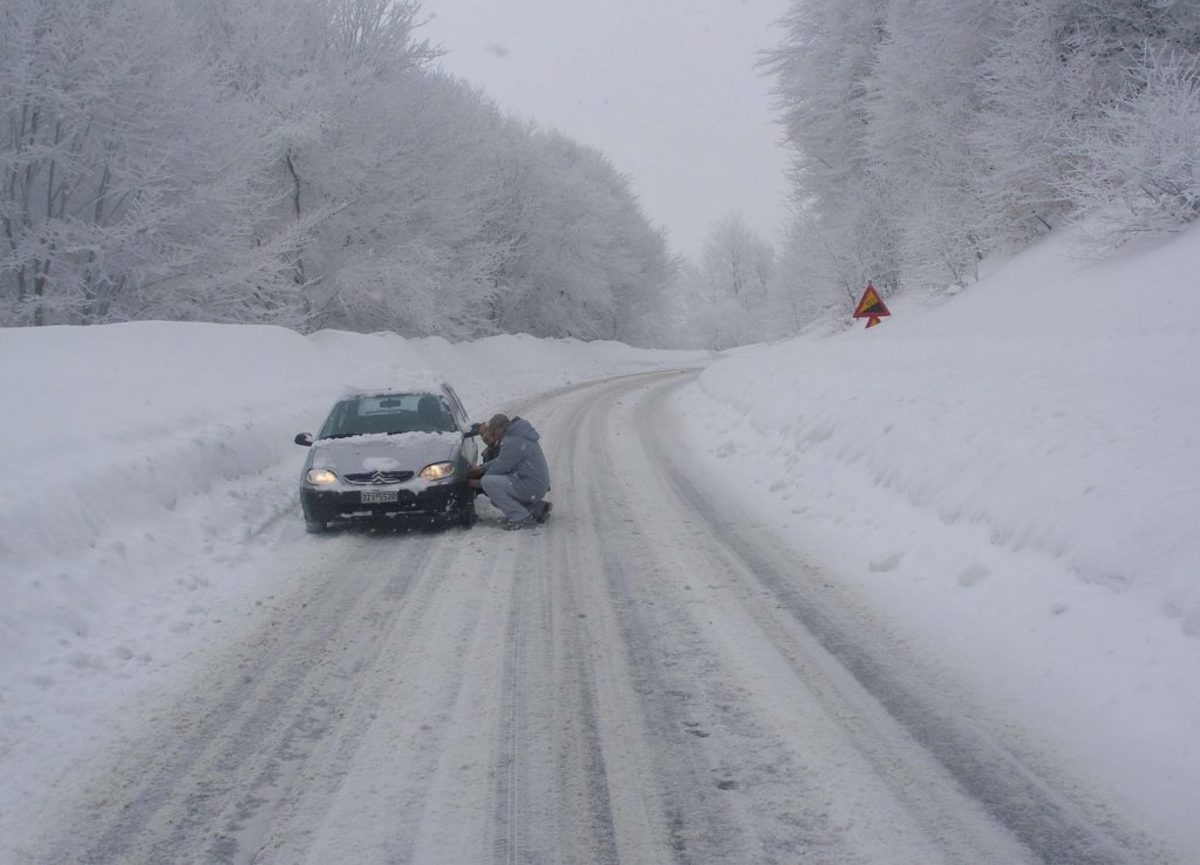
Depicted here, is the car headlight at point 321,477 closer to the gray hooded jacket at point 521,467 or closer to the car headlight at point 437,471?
the car headlight at point 437,471

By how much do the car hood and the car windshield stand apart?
1.01 feet

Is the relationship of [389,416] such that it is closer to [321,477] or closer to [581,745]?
[321,477]

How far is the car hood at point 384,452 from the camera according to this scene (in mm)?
9125

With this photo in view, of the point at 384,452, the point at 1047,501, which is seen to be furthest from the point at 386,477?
the point at 1047,501

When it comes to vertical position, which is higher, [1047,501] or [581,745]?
[1047,501]

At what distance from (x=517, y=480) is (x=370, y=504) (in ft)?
5.01

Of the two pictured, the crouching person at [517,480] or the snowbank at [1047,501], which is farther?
the crouching person at [517,480]

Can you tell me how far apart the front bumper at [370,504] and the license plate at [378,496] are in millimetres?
10

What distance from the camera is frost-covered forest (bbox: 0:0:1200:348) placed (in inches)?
680

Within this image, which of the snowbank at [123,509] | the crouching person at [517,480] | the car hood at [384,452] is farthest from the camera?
the crouching person at [517,480]

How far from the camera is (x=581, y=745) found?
4.32m

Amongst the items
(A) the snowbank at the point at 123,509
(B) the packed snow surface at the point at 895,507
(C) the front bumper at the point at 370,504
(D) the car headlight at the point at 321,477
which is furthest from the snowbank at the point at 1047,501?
(A) the snowbank at the point at 123,509

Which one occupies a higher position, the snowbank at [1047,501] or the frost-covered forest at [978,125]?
the frost-covered forest at [978,125]

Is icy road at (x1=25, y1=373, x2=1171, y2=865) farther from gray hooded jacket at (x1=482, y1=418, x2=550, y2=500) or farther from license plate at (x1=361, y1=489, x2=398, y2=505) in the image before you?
gray hooded jacket at (x1=482, y1=418, x2=550, y2=500)
